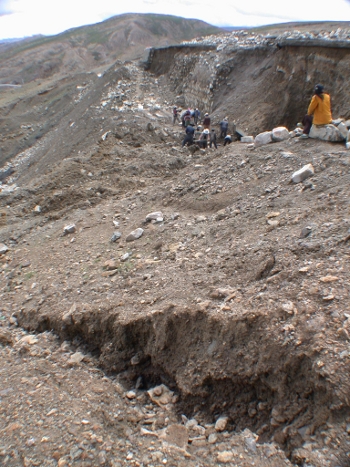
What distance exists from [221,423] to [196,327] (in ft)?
2.76

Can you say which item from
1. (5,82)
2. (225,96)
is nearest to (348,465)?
(225,96)

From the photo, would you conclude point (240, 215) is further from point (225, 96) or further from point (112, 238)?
point (225, 96)

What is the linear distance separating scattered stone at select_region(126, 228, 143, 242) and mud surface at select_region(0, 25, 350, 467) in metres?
0.08

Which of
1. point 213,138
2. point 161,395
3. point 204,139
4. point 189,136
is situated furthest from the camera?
point 189,136

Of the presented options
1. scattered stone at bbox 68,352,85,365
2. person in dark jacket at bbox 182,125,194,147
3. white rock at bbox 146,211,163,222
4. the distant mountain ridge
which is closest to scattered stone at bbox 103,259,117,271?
white rock at bbox 146,211,163,222

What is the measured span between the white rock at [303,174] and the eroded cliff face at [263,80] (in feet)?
13.9

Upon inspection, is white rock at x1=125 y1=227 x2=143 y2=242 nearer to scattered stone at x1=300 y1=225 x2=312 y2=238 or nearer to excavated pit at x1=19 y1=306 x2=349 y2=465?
excavated pit at x1=19 y1=306 x2=349 y2=465

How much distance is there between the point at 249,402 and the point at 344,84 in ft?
29.0

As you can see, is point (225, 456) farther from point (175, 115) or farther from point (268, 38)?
point (268, 38)

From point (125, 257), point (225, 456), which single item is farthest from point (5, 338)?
point (225, 456)

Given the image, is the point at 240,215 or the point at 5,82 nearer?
the point at 240,215

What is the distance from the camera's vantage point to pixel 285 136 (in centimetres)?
764

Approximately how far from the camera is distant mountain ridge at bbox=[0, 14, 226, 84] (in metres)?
50.4

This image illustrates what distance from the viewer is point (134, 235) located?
6.09m
